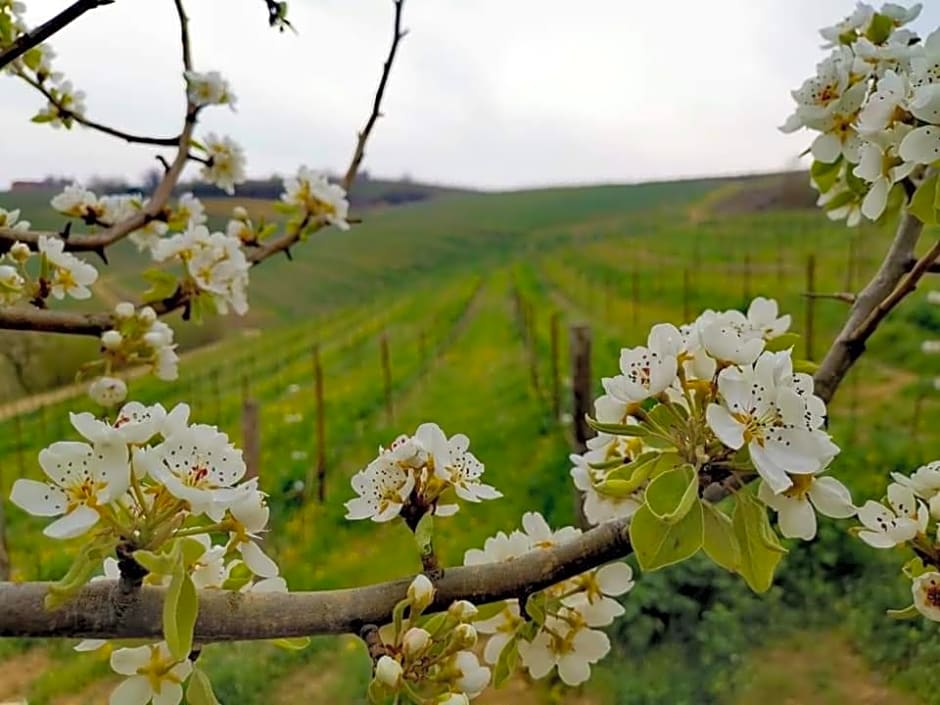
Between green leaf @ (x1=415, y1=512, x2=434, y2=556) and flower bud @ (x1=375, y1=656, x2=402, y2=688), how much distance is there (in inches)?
3.8

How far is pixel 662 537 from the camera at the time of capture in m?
0.62

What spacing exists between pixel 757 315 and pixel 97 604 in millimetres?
811

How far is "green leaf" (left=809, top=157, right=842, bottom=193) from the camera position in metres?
1.20

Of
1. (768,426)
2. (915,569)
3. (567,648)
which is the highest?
(768,426)

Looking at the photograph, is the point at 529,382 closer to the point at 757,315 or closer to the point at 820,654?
the point at 820,654

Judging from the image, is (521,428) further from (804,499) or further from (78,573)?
(78,573)

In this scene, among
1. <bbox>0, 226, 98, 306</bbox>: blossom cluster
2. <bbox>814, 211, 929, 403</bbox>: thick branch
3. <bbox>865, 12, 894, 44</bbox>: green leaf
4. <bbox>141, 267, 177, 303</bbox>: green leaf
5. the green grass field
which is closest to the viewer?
<bbox>814, 211, 929, 403</bbox>: thick branch

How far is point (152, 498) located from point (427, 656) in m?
0.25

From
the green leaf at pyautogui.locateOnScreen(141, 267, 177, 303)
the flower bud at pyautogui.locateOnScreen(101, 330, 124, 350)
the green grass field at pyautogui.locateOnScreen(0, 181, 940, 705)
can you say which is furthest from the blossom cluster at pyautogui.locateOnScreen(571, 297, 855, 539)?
the green grass field at pyautogui.locateOnScreen(0, 181, 940, 705)

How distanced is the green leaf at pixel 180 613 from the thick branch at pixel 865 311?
723 mm

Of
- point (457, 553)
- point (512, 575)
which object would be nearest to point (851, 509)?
point (512, 575)

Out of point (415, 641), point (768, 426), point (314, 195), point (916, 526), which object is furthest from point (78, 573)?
point (314, 195)

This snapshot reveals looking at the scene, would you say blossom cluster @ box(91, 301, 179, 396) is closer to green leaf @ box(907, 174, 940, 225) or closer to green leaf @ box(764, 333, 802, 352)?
green leaf @ box(764, 333, 802, 352)

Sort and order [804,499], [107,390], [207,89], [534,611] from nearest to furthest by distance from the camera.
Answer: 1. [804,499]
2. [534,611]
3. [107,390]
4. [207,89]
